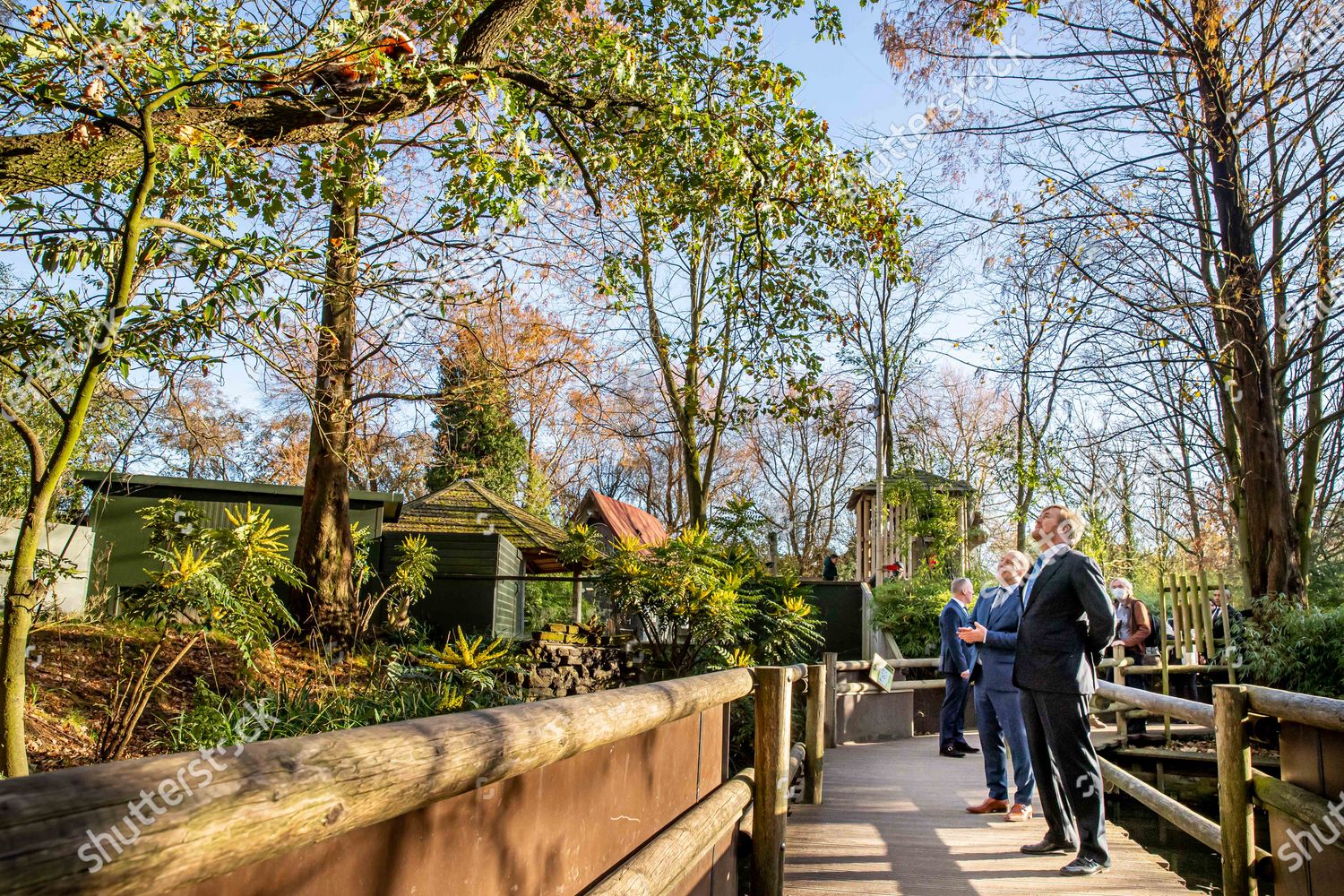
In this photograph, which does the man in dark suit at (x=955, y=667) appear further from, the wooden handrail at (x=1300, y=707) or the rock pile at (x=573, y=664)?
the wooden handrail at (x=1300, y=707)

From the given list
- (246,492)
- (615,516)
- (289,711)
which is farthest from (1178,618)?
(615,516)

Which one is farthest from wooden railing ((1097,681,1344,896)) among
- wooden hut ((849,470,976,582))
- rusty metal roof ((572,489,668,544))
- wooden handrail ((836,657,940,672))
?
rusty metal roof ((572,489,668,544))

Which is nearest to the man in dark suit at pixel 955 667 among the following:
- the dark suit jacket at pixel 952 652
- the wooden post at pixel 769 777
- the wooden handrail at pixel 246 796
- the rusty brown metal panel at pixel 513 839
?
the dark suit jacket at pixel 952 652

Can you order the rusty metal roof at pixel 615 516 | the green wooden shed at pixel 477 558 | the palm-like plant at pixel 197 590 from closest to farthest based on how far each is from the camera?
the palm-like plant at pixel 197 590
the green wooden shed at pixel 477 558
the rusty metal roof at pixel 615 516

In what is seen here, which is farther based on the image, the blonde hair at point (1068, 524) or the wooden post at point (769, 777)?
the blonde hair at point (1068, 524)

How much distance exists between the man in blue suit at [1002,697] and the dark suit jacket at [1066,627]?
3.67 feet

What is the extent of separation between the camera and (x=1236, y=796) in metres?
4.49

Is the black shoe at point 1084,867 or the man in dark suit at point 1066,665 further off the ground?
the man in dark suit at point 1066,665

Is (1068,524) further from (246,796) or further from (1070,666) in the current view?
(246,796)

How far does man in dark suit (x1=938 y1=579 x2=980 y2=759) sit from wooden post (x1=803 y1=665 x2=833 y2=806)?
244cm

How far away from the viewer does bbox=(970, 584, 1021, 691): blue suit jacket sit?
6.64 meters

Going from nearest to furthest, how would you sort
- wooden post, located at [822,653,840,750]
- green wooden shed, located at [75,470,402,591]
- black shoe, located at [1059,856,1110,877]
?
black shoe, located at [1059,856,1110,877] < wooden post, located at [822,653,840,750] < green wooden shed, located at [75,470,402,591]

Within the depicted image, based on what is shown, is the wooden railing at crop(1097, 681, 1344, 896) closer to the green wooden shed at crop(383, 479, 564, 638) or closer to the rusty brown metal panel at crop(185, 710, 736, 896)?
the rusty brown metal panel at crop(185, 710, 736, 896)

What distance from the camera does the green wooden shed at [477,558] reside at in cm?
1599
